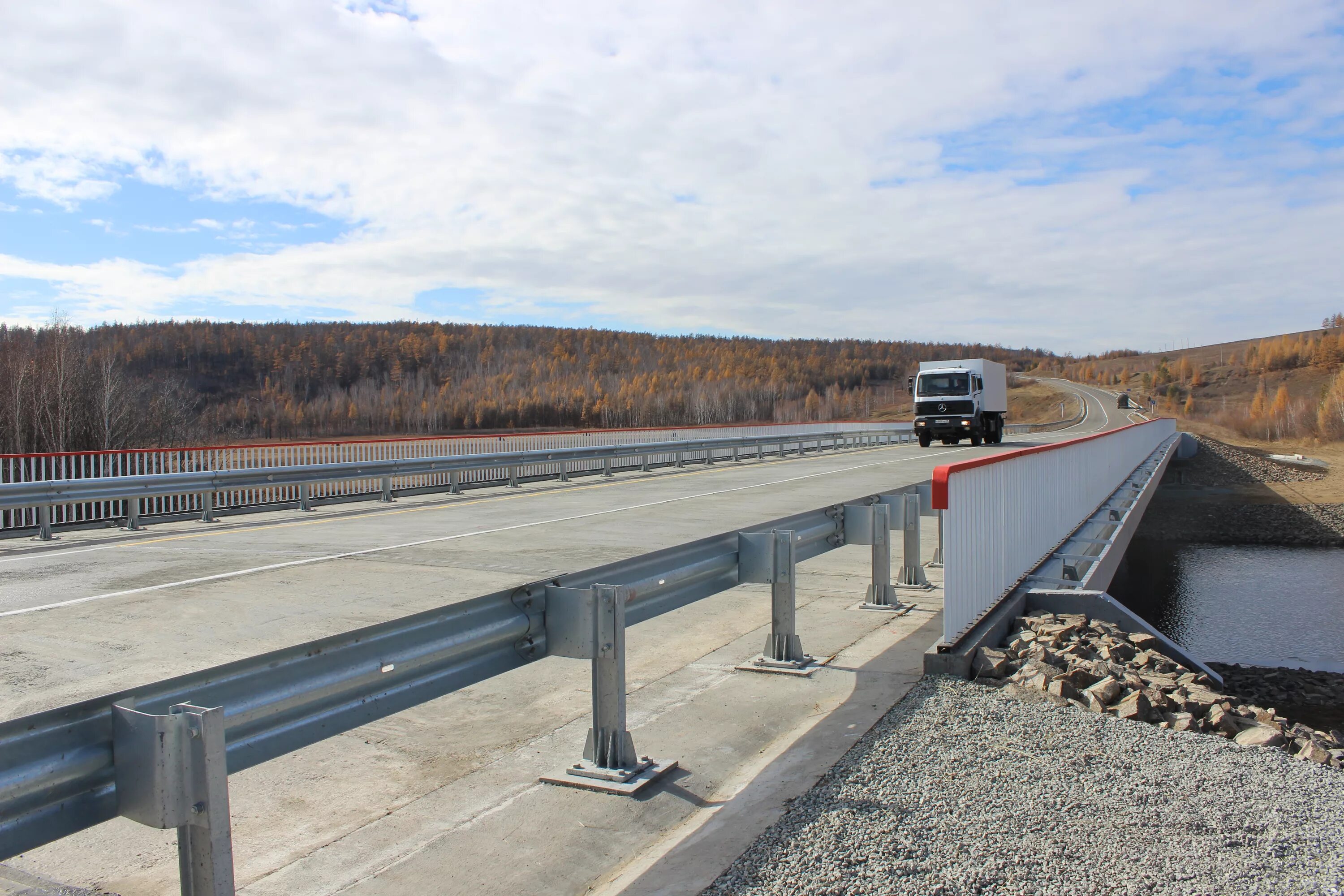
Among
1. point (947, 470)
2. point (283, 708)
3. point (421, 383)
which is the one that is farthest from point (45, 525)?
point (421, 383)

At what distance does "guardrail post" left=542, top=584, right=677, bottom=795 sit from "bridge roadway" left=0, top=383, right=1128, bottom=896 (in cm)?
13

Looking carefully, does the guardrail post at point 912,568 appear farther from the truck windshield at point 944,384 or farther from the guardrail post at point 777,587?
the truck windshield at point 944,384

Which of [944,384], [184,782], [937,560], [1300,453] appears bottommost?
[1300,453]

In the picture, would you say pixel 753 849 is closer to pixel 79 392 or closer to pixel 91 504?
pixel 91 504

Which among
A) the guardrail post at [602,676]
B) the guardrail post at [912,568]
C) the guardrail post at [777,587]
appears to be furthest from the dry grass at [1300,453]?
the guardrail post at [602,676]

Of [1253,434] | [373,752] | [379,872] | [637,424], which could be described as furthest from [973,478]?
[637,424]

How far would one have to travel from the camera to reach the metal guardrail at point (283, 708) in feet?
8.55

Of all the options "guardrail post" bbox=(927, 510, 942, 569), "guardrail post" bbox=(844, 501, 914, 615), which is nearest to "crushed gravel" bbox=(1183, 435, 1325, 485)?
"guardrail post" bbox=(927, 510, 942, 569)

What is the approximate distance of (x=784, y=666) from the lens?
7000 mm

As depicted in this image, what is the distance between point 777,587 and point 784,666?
1.89ft

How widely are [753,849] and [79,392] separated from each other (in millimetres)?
57057

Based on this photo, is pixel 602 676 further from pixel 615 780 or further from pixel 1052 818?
pixel 1052 818

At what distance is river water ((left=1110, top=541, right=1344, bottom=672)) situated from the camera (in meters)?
22.3

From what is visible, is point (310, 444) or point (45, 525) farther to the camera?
point (310, 444)
